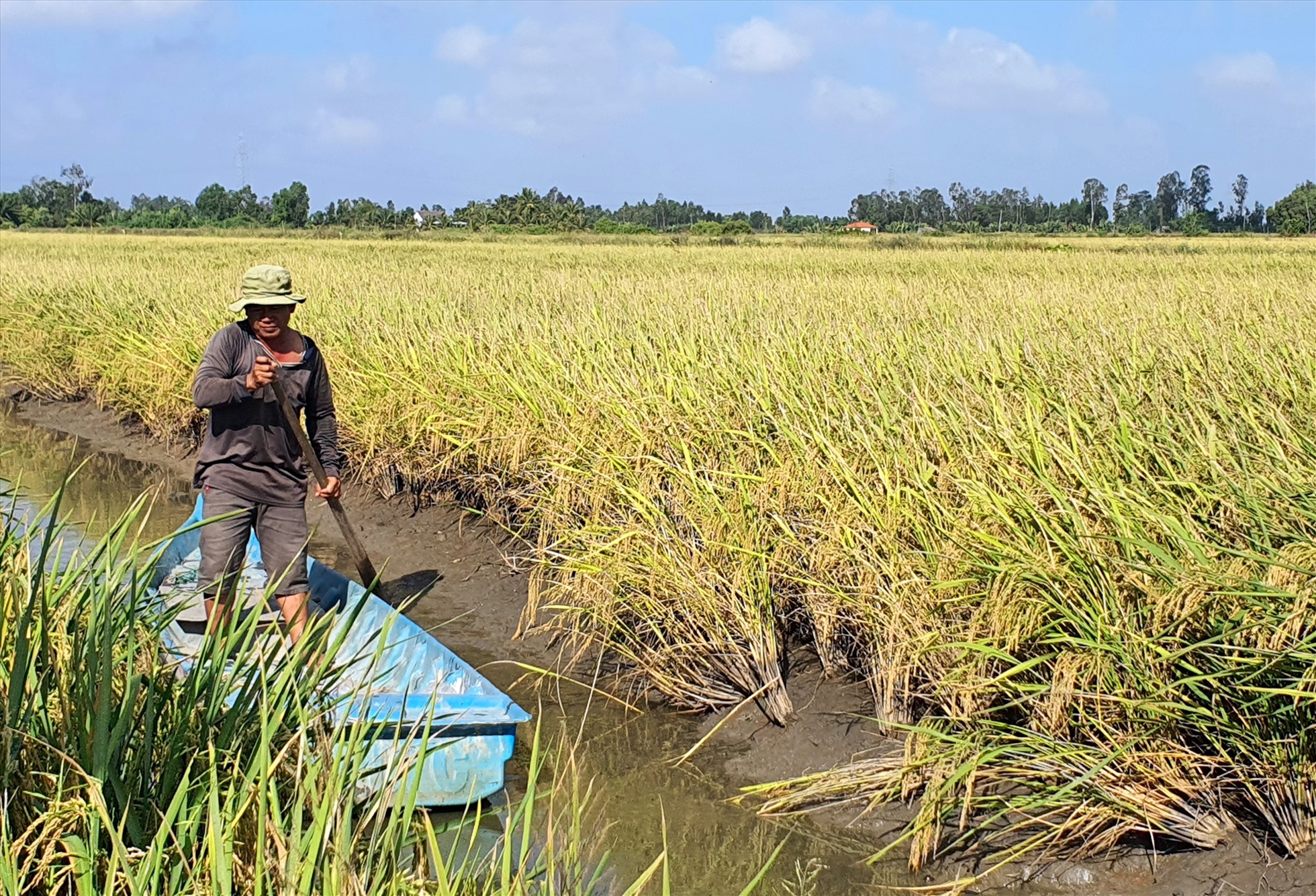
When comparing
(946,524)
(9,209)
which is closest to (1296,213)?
(946,524)

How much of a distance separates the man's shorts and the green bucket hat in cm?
68

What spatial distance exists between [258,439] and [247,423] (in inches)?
2.7

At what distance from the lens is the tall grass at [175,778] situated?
1785 mm

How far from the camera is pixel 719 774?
3.68 meters

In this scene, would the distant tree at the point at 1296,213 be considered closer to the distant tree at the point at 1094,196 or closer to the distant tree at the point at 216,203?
the distant tree at the point at 1094,196

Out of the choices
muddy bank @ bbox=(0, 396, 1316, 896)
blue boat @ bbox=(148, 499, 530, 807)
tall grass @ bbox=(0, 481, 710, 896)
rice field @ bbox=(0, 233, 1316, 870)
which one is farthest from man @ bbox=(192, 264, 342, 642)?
tall grass @ bbox=(0, 481, 710, 896)

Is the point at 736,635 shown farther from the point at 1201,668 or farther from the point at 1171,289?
the point at 1171,289

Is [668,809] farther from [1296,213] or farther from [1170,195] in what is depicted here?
[1170,195]

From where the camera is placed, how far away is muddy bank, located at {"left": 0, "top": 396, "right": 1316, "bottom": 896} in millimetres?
2848

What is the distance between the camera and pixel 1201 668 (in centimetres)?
286

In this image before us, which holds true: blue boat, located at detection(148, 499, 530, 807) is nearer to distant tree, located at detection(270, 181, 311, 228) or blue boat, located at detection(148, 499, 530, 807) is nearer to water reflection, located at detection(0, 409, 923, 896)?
water reflection, located at detection(0, 409, 923, 896)

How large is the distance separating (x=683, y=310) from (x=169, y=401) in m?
3.76

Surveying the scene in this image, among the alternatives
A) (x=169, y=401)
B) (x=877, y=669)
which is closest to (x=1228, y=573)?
(x=877, y=669)

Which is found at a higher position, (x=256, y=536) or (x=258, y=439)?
(x=258, y=439)
